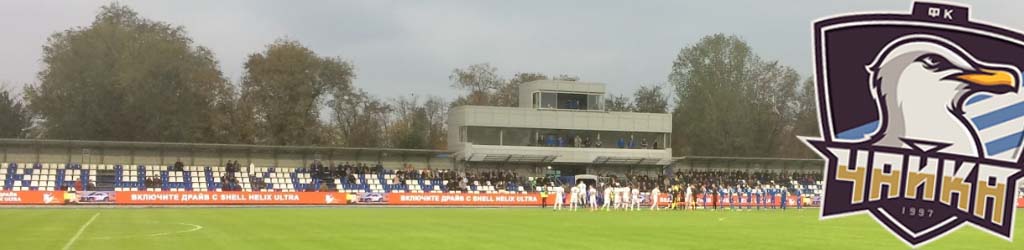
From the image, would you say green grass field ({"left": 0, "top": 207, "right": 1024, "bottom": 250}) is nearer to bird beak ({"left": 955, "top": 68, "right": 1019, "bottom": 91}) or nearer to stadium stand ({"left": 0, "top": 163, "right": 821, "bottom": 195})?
bird beak ({"left": 955, "top": 68, "right": 1019, "bottom": 91})

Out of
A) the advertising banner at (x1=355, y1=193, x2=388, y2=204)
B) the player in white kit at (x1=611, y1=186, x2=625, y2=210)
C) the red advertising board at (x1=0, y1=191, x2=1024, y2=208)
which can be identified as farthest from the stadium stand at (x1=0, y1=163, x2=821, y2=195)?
the player in white kit at (x1=611, y1=186, x2=625, y2=210)

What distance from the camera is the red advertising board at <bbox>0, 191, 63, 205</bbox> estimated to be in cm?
5581

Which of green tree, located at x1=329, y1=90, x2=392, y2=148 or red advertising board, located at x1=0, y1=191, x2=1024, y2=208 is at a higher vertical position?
green tree, located at x1=329, y1=90, x2=392, y2=148

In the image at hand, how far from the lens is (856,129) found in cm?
733

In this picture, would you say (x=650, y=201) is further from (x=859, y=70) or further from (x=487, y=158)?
(x=859, y=70)

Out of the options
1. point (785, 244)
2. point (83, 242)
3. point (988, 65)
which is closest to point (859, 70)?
point (988, 65)

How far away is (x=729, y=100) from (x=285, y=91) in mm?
44774

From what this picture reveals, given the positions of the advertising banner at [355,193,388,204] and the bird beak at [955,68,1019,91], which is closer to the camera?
the bird beak at [955,68,1019,91]

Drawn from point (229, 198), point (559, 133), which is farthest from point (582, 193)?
point (229, 198)

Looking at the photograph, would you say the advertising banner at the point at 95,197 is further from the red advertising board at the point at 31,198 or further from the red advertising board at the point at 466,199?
the red advertising board at the point at 466,199

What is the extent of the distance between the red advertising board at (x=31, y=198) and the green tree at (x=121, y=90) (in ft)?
95.6

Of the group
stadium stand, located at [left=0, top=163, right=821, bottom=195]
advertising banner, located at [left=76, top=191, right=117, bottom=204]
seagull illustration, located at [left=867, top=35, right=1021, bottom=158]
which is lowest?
advertising banner, located at [left=76, top=191, right=117, bottom=204]

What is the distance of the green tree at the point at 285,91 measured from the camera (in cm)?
8406

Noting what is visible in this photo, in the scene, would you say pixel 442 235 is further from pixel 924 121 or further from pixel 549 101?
pixel 549 101
